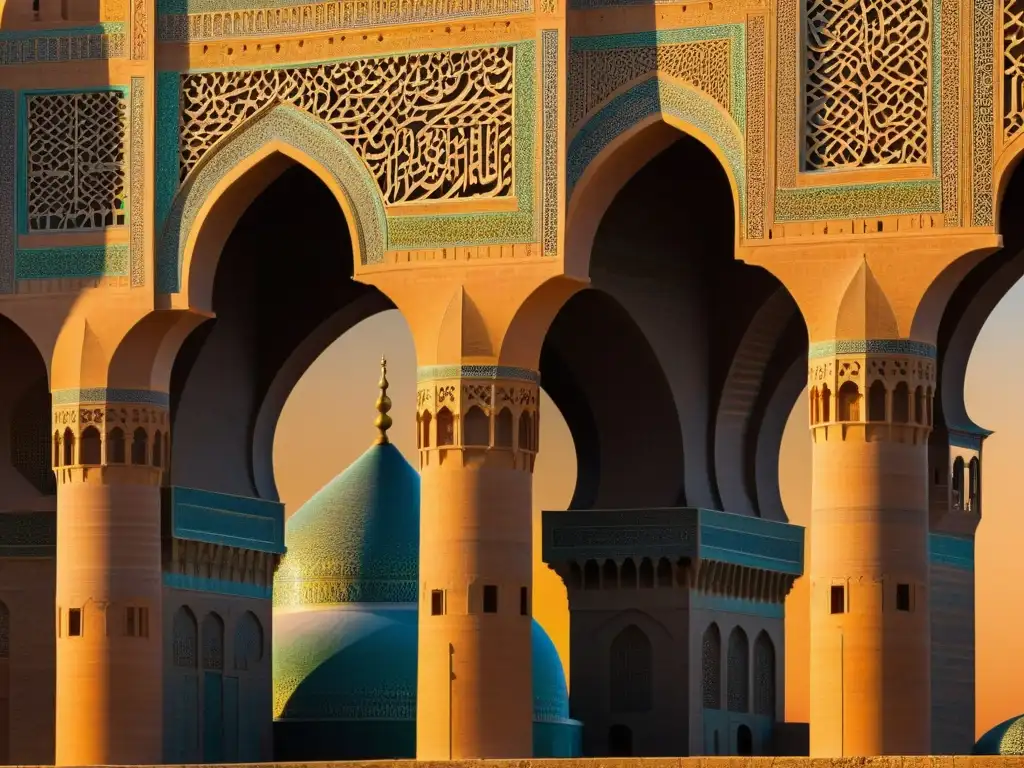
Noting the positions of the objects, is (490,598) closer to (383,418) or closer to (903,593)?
(903,593)

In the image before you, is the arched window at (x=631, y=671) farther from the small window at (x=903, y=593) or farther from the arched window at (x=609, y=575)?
the small window at (x=903, y=593)

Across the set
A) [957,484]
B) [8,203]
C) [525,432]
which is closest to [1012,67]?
[525,432]

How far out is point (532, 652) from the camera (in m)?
20.3

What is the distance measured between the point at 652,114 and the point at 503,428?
71.8 inches

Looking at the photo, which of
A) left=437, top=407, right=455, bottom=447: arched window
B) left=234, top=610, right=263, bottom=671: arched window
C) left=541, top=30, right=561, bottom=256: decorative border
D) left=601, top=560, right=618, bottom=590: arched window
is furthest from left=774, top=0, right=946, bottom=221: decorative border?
left=234, top=610, right=263, bottom=671: arched window

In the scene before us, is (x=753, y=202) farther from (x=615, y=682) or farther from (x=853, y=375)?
(x=615, y=682)

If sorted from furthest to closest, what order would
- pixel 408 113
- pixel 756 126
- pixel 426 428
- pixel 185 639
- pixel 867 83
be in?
1. pixel 185 639
2. pixel 408 113
3. pixel 426 428
4. pixel 756 126
5. pixel 867 83

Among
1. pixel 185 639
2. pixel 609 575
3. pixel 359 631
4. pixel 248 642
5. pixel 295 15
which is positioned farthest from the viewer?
pixel 359 631

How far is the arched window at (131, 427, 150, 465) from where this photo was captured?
18859 mm

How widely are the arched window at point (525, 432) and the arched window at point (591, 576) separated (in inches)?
104

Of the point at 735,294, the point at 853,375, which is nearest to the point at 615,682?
the point at 735,294

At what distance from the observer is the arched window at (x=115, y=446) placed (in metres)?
18.8

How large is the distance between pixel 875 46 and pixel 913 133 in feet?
1.68

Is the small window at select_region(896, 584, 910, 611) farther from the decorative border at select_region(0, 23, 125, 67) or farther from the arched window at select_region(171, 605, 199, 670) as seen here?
the decorative border at select_region(0, 23, 125, 67)
